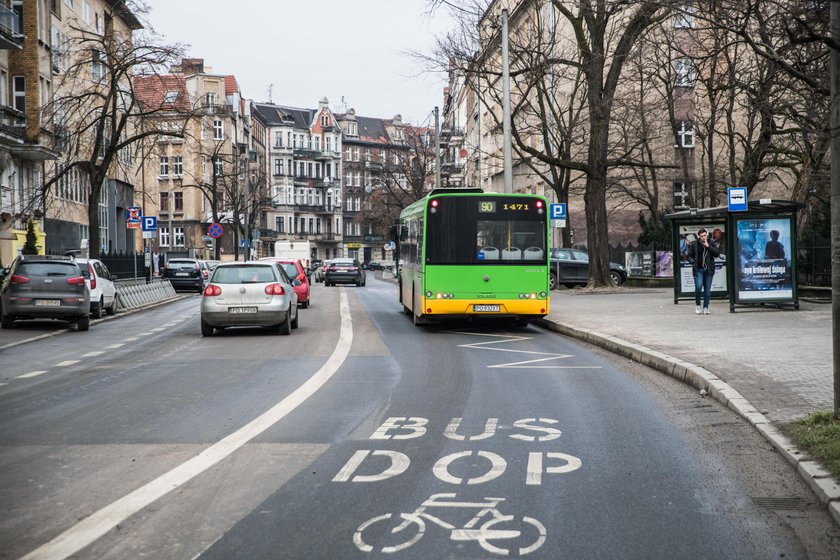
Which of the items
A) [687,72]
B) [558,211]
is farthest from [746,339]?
[558,211]

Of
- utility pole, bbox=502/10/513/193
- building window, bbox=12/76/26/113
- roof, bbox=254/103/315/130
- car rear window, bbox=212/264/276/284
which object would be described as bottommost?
car rear window, bbox=212/264/276/284

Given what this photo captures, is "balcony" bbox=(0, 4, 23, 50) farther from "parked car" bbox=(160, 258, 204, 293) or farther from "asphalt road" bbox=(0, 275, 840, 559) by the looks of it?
"asphalt road" bbox=(0, 275, 840, 559)

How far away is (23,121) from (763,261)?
31706 mm

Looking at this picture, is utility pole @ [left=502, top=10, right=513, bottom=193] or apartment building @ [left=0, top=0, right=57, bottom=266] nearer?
utility pole @ [left=502, top=10, right=513, bottom=193]

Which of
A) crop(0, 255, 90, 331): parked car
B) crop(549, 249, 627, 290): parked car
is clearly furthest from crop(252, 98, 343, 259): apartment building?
crop(0, 255, 90, 331): parked car

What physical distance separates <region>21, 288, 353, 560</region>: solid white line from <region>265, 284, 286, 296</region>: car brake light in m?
8.95

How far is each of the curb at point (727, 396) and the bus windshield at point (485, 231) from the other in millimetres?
2124

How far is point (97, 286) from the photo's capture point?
1125 inches

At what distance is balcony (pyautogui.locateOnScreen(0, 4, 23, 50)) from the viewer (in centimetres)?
3806

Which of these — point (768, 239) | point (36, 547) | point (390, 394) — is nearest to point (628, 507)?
point (36, 547)

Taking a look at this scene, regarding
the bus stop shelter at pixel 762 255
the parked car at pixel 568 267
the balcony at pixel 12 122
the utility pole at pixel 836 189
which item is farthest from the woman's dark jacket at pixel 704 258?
the balcony at pixel 12 122

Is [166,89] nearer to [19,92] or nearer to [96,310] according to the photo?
[96,310]

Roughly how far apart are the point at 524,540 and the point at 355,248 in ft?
459

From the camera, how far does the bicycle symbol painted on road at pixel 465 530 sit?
209 inches
